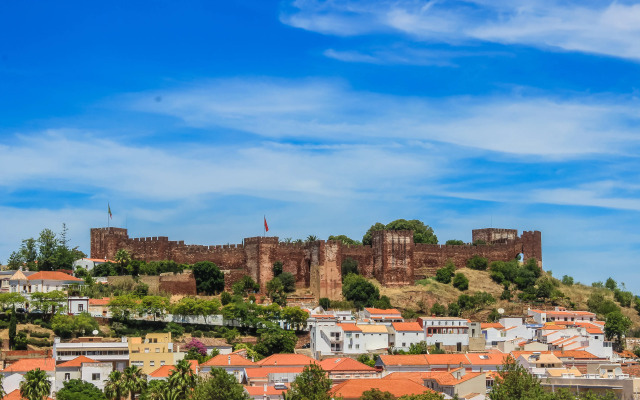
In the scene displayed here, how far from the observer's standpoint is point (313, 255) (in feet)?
279

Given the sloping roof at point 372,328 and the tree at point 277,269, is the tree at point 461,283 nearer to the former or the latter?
the tree at point 277,269

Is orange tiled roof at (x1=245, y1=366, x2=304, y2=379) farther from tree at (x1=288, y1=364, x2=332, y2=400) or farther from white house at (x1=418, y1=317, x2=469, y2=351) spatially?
white house at (x1=418, y1=317, x2=469, y2=351)

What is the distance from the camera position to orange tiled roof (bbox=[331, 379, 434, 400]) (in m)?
54.7

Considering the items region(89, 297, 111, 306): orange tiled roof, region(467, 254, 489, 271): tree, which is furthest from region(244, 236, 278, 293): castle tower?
region(467, 254, 489, 271): tree

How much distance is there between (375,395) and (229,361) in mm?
12597

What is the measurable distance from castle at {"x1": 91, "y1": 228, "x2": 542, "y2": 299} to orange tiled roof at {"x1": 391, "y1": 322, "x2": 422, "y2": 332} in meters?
10.7

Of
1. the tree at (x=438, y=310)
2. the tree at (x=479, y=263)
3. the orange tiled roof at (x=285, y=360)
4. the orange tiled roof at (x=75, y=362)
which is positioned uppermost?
the tree at (x=479, y=263)

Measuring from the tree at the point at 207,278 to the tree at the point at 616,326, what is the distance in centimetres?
2876

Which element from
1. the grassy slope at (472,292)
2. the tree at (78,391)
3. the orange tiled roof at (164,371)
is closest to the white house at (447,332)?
the grassy slope at (472,292)

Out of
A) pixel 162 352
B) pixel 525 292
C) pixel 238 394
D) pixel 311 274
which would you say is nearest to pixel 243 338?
pixel 162 352

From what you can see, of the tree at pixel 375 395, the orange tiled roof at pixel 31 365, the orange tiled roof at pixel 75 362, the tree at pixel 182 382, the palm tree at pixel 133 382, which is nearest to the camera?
the tree at pixel 182 382

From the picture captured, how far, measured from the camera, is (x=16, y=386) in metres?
58.4

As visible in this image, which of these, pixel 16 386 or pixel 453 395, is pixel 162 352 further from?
pixel 453 395

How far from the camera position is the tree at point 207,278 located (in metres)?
82.0
